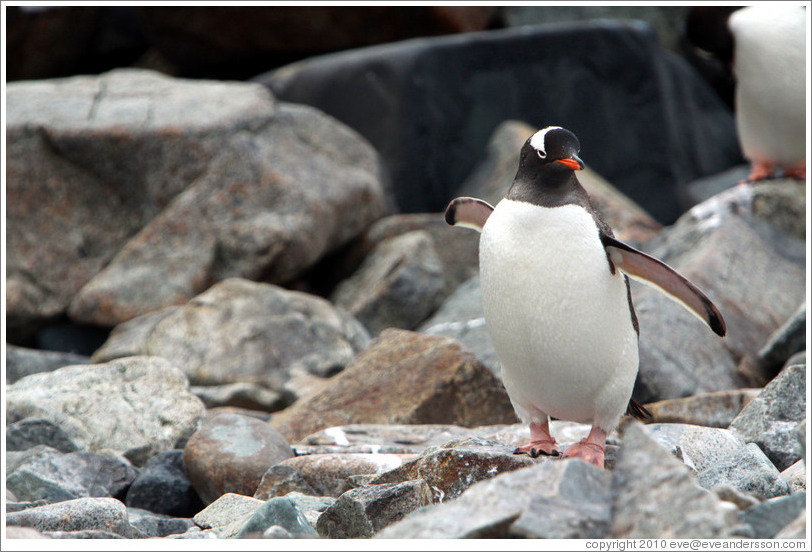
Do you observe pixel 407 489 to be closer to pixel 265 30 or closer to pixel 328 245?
pixel 328 245

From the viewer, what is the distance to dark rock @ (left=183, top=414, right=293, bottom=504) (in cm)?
411

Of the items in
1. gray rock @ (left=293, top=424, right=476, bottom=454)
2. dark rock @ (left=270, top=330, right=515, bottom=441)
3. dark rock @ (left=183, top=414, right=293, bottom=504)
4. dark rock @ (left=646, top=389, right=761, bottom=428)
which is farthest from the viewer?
dark rock @ (left=270, top=330, right=515, bottom=441)

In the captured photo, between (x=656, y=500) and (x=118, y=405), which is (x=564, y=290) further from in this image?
(x=118, y=405)

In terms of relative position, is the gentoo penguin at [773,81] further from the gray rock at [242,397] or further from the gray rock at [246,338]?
the gray rock at [242,397]

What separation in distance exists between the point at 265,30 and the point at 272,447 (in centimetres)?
694

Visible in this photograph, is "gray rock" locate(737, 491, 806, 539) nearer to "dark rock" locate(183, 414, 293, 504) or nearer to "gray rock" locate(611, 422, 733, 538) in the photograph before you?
"gray rock" locate(611, 422, 733, 538)

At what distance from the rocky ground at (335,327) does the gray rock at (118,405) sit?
0.04 ft

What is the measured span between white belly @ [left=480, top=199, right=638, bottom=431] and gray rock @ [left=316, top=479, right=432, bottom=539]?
63cm

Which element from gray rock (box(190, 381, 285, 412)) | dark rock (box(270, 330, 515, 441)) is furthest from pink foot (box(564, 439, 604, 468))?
gray rock (box(190, 381, 285, 412))

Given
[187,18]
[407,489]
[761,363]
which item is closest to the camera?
[407,489]

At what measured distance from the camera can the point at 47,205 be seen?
7707 mm

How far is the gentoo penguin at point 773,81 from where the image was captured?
281 inches

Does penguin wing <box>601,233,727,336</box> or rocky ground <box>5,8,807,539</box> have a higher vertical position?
penguin wing <box>601,233,727,336</box>

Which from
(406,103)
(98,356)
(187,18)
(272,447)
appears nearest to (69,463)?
(272,447)
